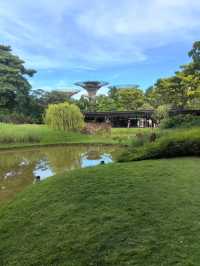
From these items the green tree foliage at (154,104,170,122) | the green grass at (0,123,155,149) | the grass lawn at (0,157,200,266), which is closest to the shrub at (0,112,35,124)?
the green grass at (0,123,155,149)

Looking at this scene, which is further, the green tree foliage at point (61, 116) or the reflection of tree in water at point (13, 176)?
the green tree foliage at point (61, 116)

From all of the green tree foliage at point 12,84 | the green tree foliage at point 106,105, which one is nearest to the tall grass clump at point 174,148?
the green tree foliage at point 12,84

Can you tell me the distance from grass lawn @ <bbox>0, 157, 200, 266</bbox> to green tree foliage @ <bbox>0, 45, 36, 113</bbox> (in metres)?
24.4

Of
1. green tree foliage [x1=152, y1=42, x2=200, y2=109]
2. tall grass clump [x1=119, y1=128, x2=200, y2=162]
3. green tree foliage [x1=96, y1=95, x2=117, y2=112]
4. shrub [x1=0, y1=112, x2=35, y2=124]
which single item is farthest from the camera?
green tree foliage [x1=96, y1=95, x2=117, y2=112]

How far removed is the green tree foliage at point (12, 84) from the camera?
2683cm

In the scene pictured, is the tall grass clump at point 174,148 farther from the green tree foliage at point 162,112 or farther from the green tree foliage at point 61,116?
the green tree foliage at point 162,112

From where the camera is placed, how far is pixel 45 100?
3103 cm

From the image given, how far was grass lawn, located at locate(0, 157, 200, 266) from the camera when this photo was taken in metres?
2.11

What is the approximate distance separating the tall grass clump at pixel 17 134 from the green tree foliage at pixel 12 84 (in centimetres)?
959

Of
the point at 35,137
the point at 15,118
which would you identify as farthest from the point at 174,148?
the point at 15,118

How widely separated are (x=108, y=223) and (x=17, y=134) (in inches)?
607

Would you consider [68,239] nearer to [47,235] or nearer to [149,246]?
[47,235]

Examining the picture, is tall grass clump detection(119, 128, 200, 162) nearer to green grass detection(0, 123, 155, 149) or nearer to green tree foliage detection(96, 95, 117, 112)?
green grass detection(0, 123, 155, 149)

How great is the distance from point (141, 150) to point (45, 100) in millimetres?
25954
